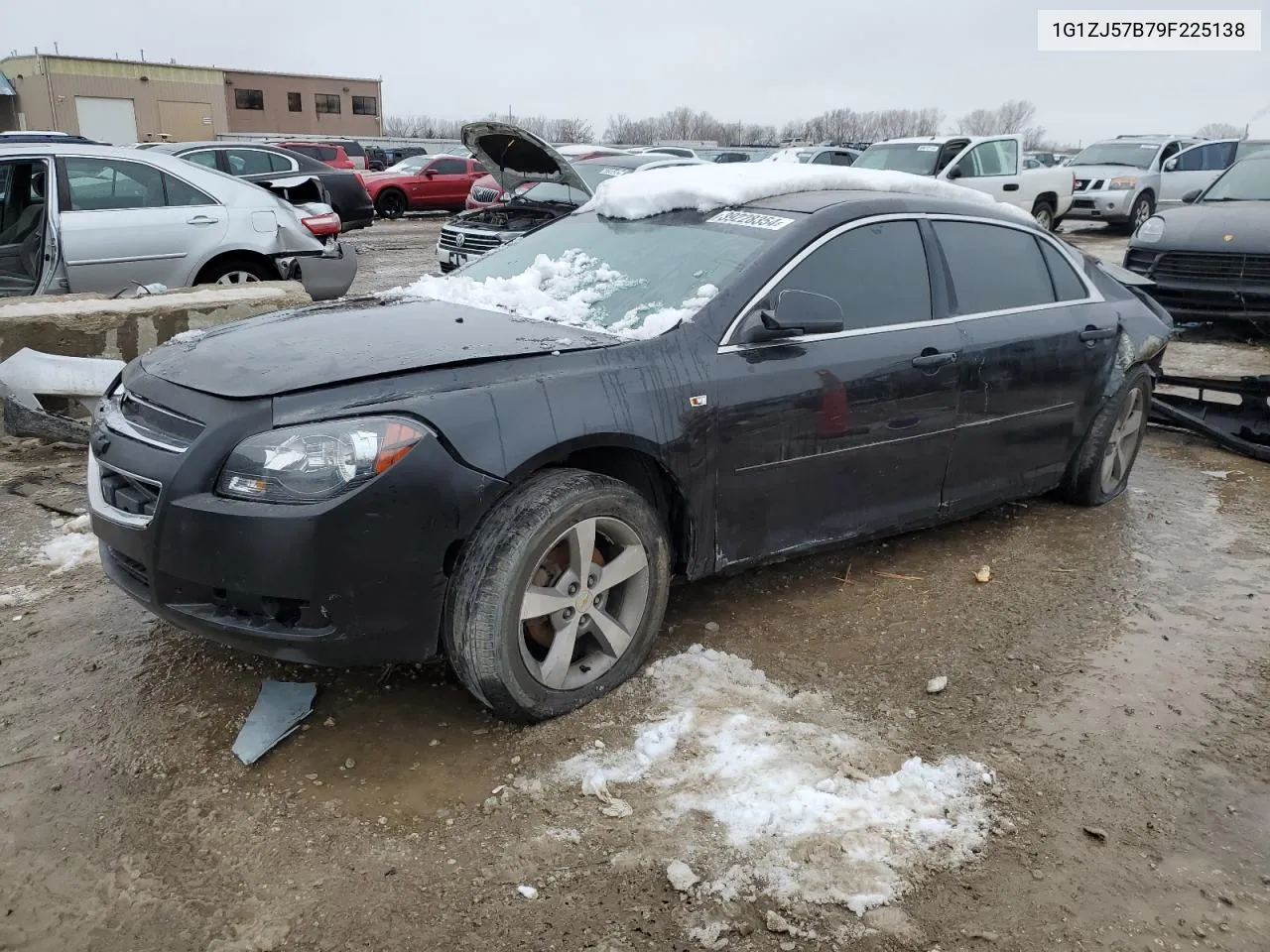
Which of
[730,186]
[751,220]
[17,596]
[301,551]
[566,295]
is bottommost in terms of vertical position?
[17,596]

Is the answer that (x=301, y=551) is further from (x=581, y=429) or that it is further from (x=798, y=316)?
(x=798, y=316)

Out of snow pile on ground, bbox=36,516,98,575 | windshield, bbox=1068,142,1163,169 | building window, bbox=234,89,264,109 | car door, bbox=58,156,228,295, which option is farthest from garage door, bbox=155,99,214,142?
snow pile on ground, bbox=36,516,98,575

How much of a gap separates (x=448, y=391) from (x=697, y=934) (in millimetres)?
1564

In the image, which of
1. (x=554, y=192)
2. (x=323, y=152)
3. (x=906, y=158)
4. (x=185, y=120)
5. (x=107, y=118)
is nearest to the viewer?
(x=554, y=192)

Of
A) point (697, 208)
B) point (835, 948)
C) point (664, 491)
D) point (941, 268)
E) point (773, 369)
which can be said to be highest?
point (697, 208)

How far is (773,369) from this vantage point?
137 inches

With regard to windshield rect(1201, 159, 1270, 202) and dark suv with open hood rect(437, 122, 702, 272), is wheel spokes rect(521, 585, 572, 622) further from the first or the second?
windshield rect(1201, 159, 1270, 202)

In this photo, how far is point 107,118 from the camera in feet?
147

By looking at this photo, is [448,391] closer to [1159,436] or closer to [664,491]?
[664,491]

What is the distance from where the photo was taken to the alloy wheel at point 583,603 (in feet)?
9.84

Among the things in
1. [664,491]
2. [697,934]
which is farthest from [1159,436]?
[697,934]

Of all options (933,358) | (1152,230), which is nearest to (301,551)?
(933,358)

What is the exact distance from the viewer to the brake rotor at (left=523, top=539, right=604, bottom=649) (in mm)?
3047

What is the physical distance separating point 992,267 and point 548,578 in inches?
102
